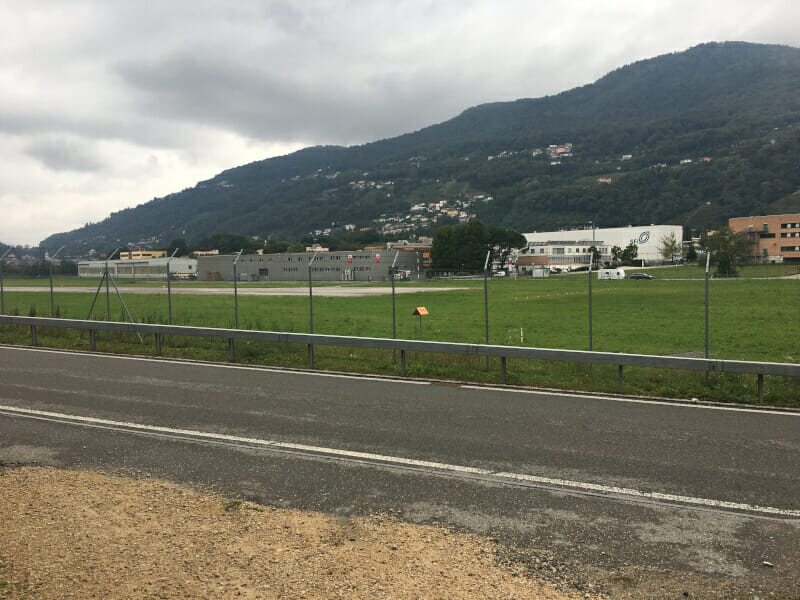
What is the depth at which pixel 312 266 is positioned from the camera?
91.4 m

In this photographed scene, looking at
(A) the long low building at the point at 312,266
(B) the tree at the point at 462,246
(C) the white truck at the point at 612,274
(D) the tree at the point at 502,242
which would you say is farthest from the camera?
(D) the tree at the point at 502,242

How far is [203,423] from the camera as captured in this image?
8.23m

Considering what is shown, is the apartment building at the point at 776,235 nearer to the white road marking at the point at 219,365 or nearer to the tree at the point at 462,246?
the tree at the point at 462,246

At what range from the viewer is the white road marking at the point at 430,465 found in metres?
5.38

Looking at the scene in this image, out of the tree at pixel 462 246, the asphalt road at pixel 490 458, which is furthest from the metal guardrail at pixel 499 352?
the tree at pixel 462 246

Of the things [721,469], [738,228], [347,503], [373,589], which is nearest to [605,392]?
[721,469]

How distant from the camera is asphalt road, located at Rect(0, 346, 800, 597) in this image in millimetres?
A: 4645

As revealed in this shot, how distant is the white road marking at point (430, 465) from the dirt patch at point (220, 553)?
1.51 metres

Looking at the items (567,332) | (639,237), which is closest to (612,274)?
(567,332)

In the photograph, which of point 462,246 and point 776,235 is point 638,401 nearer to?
point 462,246

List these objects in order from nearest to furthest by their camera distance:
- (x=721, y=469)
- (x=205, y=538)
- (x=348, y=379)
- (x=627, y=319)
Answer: (x=205, y=538)
(x=721, y=469)
(x=348, y=379)
(x=627, y=319)

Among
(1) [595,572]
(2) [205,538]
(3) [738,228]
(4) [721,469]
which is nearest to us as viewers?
(1) [595,572]

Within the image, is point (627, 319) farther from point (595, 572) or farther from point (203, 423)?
point (595, 572)

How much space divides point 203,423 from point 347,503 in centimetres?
359
